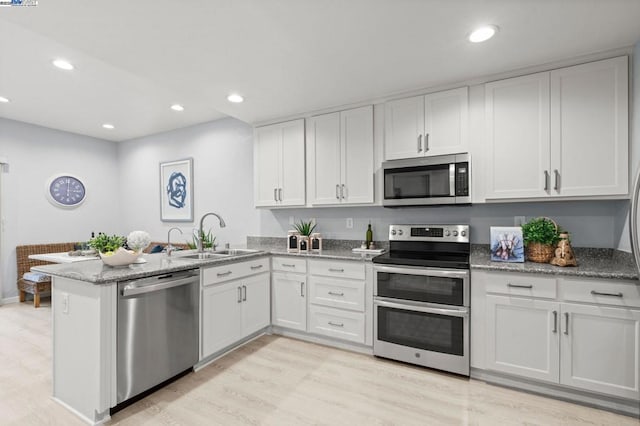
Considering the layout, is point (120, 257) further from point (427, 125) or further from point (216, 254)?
point (427, 125)

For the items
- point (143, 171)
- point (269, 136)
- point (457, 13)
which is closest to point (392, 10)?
point (457, 13)

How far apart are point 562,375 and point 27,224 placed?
21.6ft

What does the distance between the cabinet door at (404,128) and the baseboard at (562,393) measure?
1.87 metres

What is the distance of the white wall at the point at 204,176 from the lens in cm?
422

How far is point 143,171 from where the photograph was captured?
536 cm

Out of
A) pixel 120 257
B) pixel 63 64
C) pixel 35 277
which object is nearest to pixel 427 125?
pixel 120 257

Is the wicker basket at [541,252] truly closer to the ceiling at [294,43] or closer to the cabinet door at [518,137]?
the cabinet door at [518,137]

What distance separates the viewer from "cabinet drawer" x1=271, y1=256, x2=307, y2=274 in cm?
311

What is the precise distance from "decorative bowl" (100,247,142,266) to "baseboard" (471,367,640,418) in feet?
8.86

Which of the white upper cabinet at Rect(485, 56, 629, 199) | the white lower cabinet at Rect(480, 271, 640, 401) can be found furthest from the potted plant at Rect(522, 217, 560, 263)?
the white lower cabinet at Rect(480, 271, 640, 401)

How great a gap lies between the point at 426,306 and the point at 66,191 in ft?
18.8

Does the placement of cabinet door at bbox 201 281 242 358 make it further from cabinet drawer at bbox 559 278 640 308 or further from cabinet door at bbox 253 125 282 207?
cabinet drawer at bbox 559 278 640 308

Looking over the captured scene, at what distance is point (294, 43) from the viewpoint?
2.10m

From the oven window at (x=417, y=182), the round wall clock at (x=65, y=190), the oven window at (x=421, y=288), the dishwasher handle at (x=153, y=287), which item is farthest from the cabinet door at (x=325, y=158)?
the round wall clock at (x=65, y=190)
